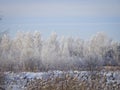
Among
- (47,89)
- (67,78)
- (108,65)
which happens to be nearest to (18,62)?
(47,89)

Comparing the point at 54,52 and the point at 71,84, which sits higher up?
the point at 54,52

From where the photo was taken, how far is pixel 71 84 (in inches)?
80.4

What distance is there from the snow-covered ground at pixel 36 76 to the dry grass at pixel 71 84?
0.04 meters

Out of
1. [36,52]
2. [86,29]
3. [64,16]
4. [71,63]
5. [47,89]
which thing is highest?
[64,16]

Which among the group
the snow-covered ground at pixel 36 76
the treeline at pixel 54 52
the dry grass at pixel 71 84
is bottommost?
the dry grass at pixel 71 84

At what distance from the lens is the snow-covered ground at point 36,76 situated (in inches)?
79.2

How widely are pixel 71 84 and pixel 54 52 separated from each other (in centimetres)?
42

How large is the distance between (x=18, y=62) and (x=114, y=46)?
43.9 inches

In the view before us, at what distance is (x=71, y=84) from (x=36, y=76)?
16.2 inches

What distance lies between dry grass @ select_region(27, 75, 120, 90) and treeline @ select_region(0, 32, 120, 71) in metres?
0.14

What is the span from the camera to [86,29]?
2.00 metres

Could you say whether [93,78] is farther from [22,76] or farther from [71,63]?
[22,76]

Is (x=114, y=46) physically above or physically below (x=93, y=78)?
above

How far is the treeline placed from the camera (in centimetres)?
202
